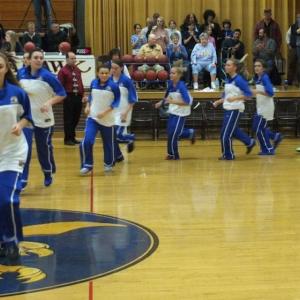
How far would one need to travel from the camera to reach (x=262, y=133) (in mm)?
11727

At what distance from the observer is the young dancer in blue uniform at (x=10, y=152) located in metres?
5.29

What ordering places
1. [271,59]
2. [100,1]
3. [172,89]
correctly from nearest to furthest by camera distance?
[172,89], [271,59], [100,1]

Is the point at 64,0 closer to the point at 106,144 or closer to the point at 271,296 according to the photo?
the point at 106,144

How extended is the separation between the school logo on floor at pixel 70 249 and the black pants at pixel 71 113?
6.13 metres

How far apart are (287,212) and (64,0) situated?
1359 cm

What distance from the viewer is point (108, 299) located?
15.1 ft

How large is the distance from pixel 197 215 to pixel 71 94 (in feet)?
22.6

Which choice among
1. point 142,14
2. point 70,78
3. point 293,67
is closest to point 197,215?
point 70,78

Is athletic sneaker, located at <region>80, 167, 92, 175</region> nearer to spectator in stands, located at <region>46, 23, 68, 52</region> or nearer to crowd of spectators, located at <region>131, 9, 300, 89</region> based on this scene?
crowd of spectators, located at <region>131, 9, 300, 89</region>

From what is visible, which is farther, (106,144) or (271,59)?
(271,59)

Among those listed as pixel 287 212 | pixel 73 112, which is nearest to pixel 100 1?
pixel 73 112

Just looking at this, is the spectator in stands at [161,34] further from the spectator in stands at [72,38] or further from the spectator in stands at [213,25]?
the spectator in stands at [72,38]

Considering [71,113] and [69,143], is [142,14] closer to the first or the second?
[71,113]

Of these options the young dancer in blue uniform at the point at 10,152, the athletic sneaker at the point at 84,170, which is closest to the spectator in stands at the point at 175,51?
the athletic sneaker at the point at 84,170
